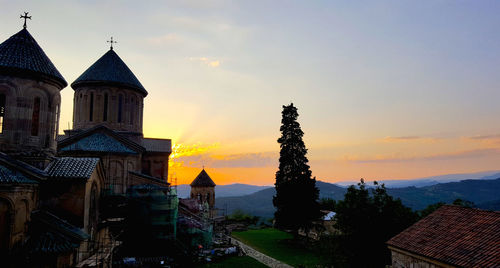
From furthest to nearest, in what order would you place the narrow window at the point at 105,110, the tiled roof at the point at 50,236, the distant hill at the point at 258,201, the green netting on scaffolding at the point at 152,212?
the distant hill at the point at 258,201
the narrow window at the point at 105,110
the green netting on scaffolding at the point at 152,212
the tiled roof at the point at 50,236

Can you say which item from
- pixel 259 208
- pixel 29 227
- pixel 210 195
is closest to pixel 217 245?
pixel 210 195

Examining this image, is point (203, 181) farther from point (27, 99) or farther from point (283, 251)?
point (27, 99)

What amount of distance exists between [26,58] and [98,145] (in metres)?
8.15

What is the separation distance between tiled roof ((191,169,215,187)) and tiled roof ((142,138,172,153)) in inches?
584

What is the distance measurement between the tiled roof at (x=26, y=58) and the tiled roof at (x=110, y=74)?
33.5 feet

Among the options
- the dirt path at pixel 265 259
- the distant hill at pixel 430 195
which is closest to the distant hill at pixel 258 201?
the distant hill at pixel 430 195

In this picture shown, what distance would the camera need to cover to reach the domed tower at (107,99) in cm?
2495

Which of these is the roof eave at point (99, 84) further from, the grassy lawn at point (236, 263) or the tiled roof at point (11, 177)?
the grassy lawn at point (236, 263)

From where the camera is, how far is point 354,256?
15195mm

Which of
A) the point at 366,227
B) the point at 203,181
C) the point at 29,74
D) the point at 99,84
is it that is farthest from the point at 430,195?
the point at 29,74

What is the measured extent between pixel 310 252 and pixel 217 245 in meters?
8.23

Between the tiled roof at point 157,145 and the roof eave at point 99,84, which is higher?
the roof eave at point 99,84

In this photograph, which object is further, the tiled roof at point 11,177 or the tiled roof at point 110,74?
the tiled roof at point 110,74

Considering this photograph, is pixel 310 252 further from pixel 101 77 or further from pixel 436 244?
pixel 101 77
